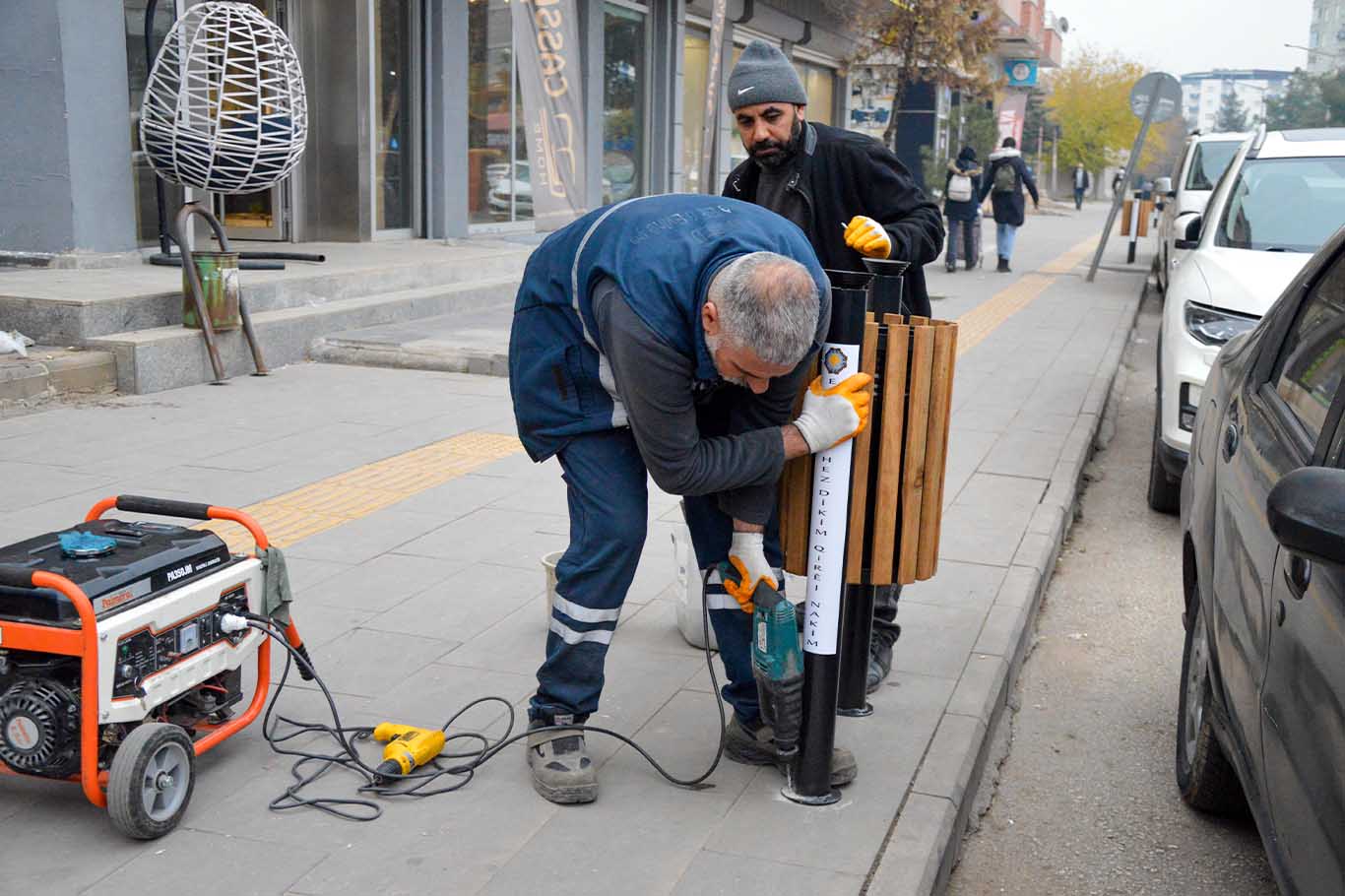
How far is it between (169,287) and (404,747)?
655 cm

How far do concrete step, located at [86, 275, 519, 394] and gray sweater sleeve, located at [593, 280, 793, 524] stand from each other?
19.7 feet

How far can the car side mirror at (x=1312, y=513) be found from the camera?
6.73 feet

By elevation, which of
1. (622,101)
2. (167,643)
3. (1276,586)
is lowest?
(167,643)

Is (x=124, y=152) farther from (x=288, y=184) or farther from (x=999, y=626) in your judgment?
(x=999, y=626)

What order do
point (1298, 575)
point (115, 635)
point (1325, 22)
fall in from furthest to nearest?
point (1325, 22), point (115, 635), point (1298, 575)

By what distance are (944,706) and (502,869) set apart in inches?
62.3

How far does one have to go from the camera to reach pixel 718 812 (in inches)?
134

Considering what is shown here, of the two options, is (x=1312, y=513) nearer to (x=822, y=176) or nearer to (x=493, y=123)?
(x=822, y=176)

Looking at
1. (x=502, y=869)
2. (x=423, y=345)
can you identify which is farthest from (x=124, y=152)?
(x=502, y=869)

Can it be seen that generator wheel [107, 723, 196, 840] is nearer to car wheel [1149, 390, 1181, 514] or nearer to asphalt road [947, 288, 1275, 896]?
asphalt road [947, 288, 1275, 896]

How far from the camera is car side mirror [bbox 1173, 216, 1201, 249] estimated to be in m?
7.98

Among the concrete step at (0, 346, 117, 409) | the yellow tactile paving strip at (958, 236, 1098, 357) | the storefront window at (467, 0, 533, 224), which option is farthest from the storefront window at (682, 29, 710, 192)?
the concrete step at (0, 346, 117, 409)

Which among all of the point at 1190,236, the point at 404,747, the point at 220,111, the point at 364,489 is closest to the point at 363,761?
the point at 404,747

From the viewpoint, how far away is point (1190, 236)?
8.04 meters
